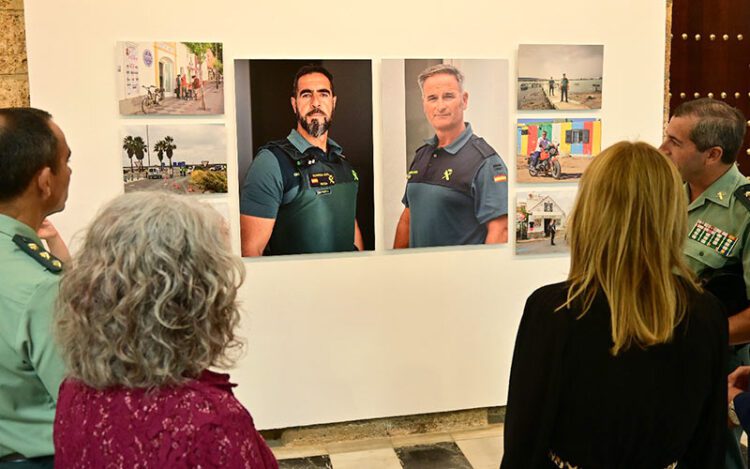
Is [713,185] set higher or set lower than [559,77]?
lower

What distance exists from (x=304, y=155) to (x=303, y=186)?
0.17m

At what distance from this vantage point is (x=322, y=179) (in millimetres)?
3867

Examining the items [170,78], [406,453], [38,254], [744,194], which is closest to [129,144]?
[170,78]

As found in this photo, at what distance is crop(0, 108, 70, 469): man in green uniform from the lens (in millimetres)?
1622

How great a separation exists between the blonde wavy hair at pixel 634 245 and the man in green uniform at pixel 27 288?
1258 mm

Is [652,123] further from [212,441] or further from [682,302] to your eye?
[212,441]

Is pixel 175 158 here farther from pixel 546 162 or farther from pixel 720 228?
pixel 720 228

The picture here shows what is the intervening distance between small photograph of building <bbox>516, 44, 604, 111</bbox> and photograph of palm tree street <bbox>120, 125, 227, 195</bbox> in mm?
1766

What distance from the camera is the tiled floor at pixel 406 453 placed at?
384cm

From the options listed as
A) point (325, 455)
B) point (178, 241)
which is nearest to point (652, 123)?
point (325, 455)

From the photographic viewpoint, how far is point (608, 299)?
166cm

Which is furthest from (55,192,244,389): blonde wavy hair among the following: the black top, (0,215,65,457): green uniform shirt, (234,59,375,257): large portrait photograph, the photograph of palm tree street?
(234,59,375,257): large portrait photograph

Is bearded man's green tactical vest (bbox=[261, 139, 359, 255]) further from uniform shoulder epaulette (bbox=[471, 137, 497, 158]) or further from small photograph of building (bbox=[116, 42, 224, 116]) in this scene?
uniform shoulder epaulette (bbox=[471, 137, 497, 158])

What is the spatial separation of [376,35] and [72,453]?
302 cm
